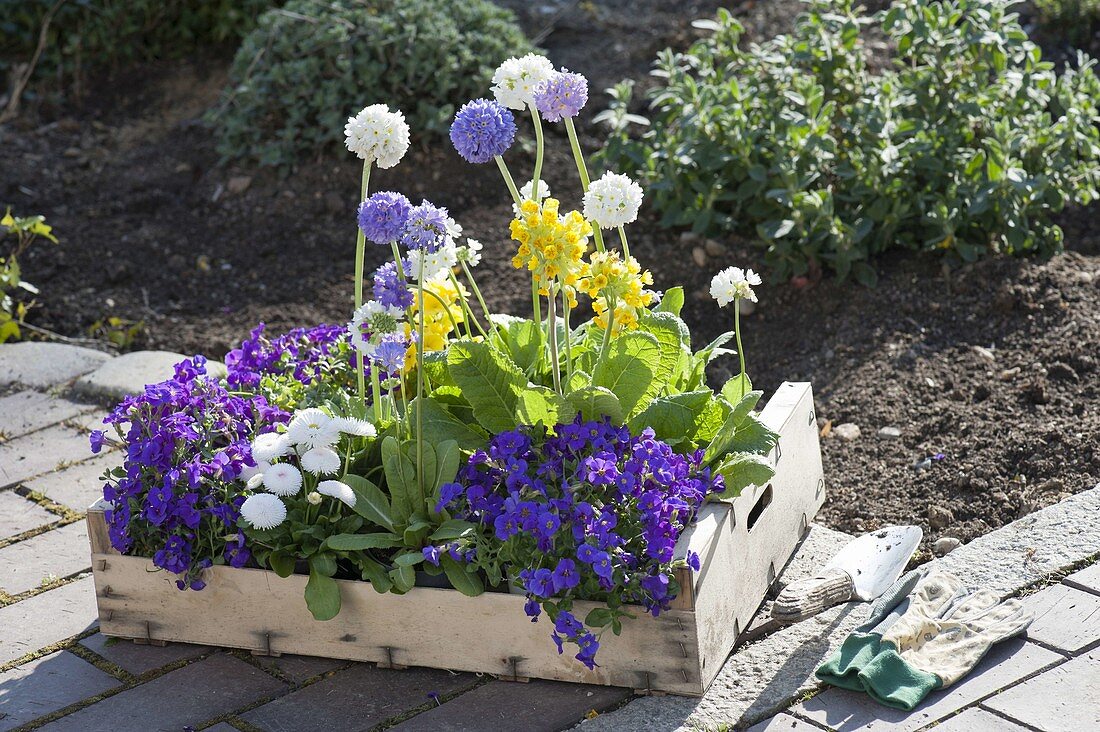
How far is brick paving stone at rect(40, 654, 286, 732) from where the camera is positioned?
7.91 ft

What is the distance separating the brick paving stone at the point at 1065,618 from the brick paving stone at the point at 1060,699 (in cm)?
5

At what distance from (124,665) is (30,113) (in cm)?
431

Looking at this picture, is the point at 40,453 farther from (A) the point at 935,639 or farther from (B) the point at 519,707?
(A) the point at 935,639

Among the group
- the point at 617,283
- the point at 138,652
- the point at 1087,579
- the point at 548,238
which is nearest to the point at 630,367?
the point at 617,283

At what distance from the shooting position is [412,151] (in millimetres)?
5109

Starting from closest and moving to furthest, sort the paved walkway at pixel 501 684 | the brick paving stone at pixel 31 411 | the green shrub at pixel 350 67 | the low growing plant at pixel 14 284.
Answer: the paved walkway at pixel 501 684
the brick paving stone at pixel 31 411
the low growing plant at pixel 14 284
the green shrub at pixel 350 67

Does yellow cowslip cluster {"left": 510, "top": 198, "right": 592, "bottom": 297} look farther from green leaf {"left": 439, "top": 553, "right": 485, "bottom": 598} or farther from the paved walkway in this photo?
the paved walkway

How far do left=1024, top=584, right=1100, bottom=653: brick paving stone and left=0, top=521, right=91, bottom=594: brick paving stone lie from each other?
2134mm

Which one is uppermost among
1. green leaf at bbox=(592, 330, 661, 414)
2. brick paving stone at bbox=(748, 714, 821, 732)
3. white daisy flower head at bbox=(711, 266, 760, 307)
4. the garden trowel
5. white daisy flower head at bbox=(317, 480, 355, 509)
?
white daisy flower head at bbox=(711, 266, 760, 307)

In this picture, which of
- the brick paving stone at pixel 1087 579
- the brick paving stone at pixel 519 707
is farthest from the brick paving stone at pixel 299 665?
the brick paving stone at pixel 1087 579

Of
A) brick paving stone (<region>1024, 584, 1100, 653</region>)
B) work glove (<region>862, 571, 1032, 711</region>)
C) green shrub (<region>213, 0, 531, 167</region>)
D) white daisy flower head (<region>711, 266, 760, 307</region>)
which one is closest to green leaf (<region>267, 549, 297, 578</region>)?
white daisy flower head (<region>711, 266, 760, 307</region>)

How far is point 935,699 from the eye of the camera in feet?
7.57

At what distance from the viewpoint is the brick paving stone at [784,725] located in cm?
228

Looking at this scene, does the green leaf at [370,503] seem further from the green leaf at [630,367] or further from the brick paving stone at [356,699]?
the green leaf at [630,367]
